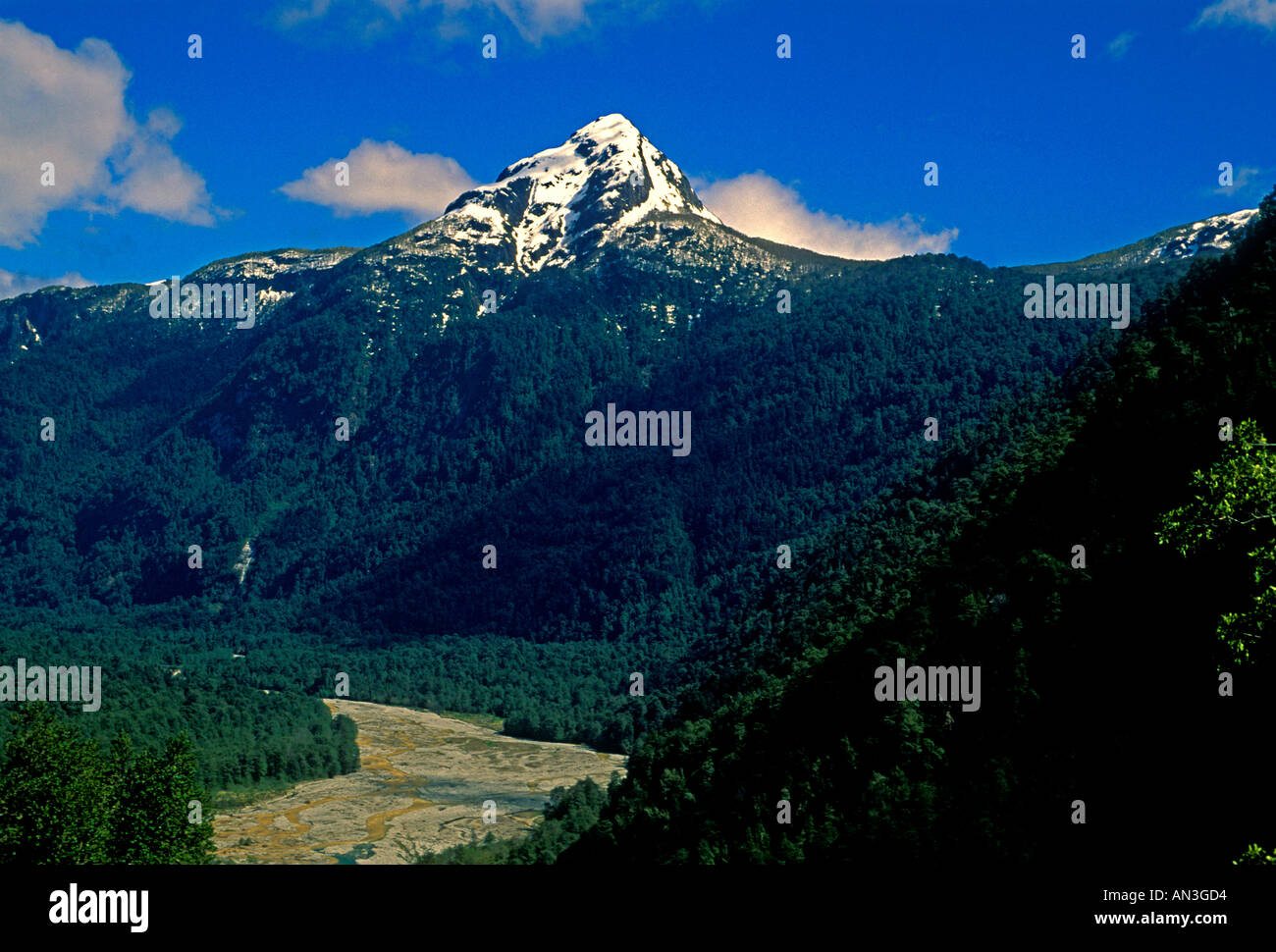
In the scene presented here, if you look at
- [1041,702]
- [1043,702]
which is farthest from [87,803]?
[1043,702]

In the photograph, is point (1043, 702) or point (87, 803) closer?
point (87, 803)

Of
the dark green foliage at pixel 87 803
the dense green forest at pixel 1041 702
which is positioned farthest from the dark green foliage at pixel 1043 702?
the dark green foliage at pixel 87 803

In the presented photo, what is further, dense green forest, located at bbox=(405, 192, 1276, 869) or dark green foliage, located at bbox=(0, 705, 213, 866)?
dark green foliage, located at bbox=(0, 705, 213, 866)

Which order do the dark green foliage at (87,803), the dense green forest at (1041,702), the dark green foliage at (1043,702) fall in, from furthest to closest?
the dark green foliage at (87,803)
the dark green foliage at (1043,702)
the dense green forest at (1041,702)

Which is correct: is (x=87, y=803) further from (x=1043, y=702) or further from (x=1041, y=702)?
(x=1043, y=702)

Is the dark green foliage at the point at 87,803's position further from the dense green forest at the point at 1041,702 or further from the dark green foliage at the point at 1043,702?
the dense green forest at the point at 1041,702

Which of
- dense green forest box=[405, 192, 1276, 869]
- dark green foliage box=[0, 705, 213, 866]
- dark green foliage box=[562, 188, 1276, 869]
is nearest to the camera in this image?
dense green forest box=[405, 192, 1276, 869]

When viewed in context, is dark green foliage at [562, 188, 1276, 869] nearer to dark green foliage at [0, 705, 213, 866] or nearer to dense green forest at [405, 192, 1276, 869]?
dense green forest at [405, 192, 1276, 869]

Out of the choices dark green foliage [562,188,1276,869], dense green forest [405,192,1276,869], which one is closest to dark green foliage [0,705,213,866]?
dark green foliage [562,188,1276,869]

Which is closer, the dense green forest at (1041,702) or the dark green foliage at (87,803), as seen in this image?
the dense green forest at (1041,702)

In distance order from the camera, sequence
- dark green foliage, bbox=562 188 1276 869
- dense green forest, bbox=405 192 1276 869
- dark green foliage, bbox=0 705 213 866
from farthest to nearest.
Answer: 1. dark green foliage, bbox=0 705 213 866
2. dark green foliage, bbox=562 188 1276 869
3. dense green forest, bbox=405 192 1276 869
